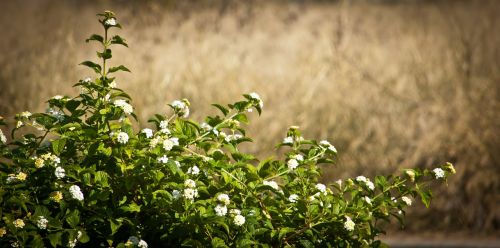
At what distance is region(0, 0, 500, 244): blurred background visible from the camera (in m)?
5.03

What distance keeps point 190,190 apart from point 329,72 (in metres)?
3.88

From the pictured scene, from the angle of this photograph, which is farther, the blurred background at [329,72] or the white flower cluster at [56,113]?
the blurred background at [329,72]

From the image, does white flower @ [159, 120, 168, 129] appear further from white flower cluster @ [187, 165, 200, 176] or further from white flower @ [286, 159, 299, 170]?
white flower @ [286, 159, 299, 170]

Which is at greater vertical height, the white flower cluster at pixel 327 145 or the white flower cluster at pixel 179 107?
the white flower cluster at pixel 179 107

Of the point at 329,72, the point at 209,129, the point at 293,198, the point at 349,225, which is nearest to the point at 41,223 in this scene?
the point at 209,129

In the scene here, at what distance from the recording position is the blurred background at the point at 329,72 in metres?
5.03

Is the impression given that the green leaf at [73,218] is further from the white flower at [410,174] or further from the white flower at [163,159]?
the white flower at [410,174]

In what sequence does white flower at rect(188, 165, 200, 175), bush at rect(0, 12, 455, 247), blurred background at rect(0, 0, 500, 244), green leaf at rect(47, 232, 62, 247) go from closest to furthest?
green leaf at rect(47, 232, 62, 247), bush at rect(0, 12, 455, 247), white flower at rect(188, 165, 200, 175), blurred background at rect(0, 0, 500, 244)

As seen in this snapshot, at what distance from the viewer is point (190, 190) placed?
223cm

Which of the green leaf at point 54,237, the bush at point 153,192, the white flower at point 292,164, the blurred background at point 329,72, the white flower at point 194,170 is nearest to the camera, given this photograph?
the green leaf at point 54,237

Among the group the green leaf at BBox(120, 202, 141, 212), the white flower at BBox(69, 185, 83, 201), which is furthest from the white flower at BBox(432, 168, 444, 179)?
the white flower at BBox(69, 185, 83, 201)

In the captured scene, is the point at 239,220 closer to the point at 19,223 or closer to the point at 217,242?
the point at 217,242

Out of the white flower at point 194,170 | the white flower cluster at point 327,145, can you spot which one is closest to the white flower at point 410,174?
the white flower cluster at point 327,145

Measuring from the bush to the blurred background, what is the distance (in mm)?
2471
